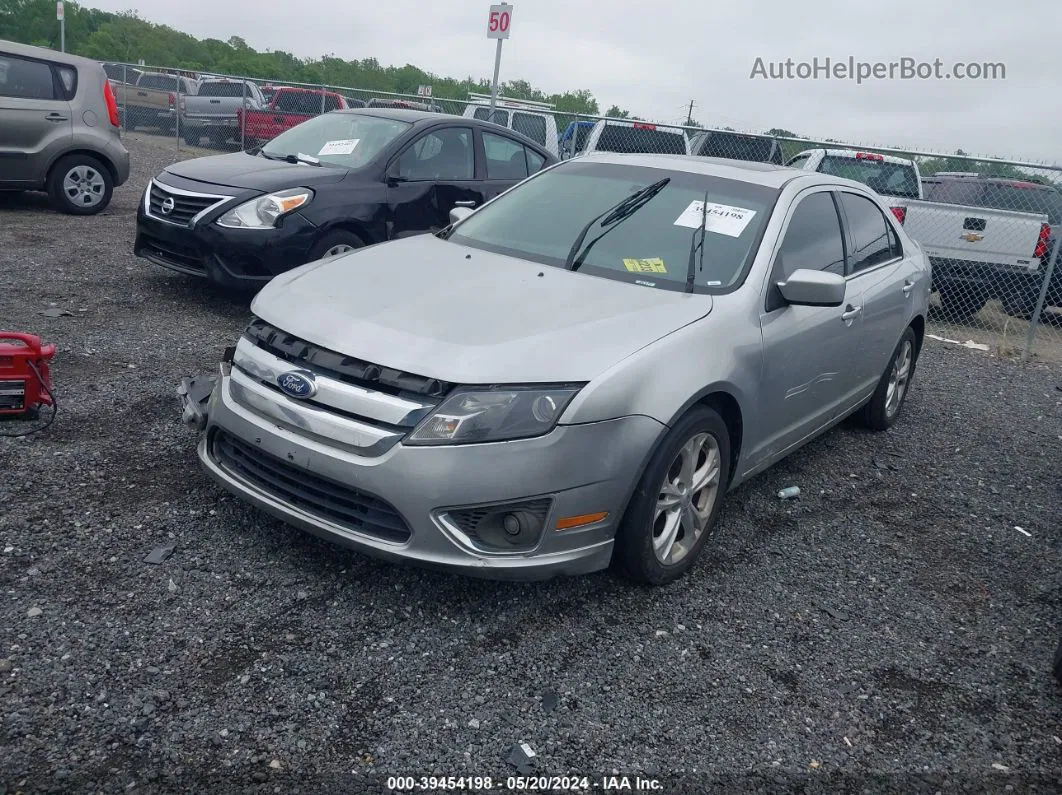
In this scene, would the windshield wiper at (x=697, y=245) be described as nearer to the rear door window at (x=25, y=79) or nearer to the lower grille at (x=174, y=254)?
the lower grille at (x=174, y=254)

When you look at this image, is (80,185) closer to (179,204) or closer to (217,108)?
(179,204)

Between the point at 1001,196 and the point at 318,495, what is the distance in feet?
32.2

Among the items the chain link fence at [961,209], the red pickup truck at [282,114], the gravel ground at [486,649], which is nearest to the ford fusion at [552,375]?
the gravel ground at [486,649]

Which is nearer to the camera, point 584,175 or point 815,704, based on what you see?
point 815,704

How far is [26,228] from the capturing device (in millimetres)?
9352

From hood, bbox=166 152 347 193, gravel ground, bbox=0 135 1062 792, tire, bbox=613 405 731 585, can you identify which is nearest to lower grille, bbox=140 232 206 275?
hood, bbox=166 152 347 193

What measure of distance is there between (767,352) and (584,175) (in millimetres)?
1471

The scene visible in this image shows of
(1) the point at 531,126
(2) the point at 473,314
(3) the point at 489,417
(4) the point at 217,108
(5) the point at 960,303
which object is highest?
(1) the point at 531,126

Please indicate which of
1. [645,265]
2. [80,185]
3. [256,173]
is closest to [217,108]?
[80,185]

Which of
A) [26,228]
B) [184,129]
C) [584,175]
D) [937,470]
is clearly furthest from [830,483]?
[184,129]

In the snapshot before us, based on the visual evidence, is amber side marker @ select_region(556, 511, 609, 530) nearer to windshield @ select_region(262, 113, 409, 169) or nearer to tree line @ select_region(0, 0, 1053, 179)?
windshield @ select_region(262, 113, 409, 169)

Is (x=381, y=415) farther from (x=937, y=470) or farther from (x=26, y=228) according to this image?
(x=26, y=228)

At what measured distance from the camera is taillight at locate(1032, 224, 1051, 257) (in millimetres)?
9875

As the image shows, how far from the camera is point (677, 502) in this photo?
145 inches
